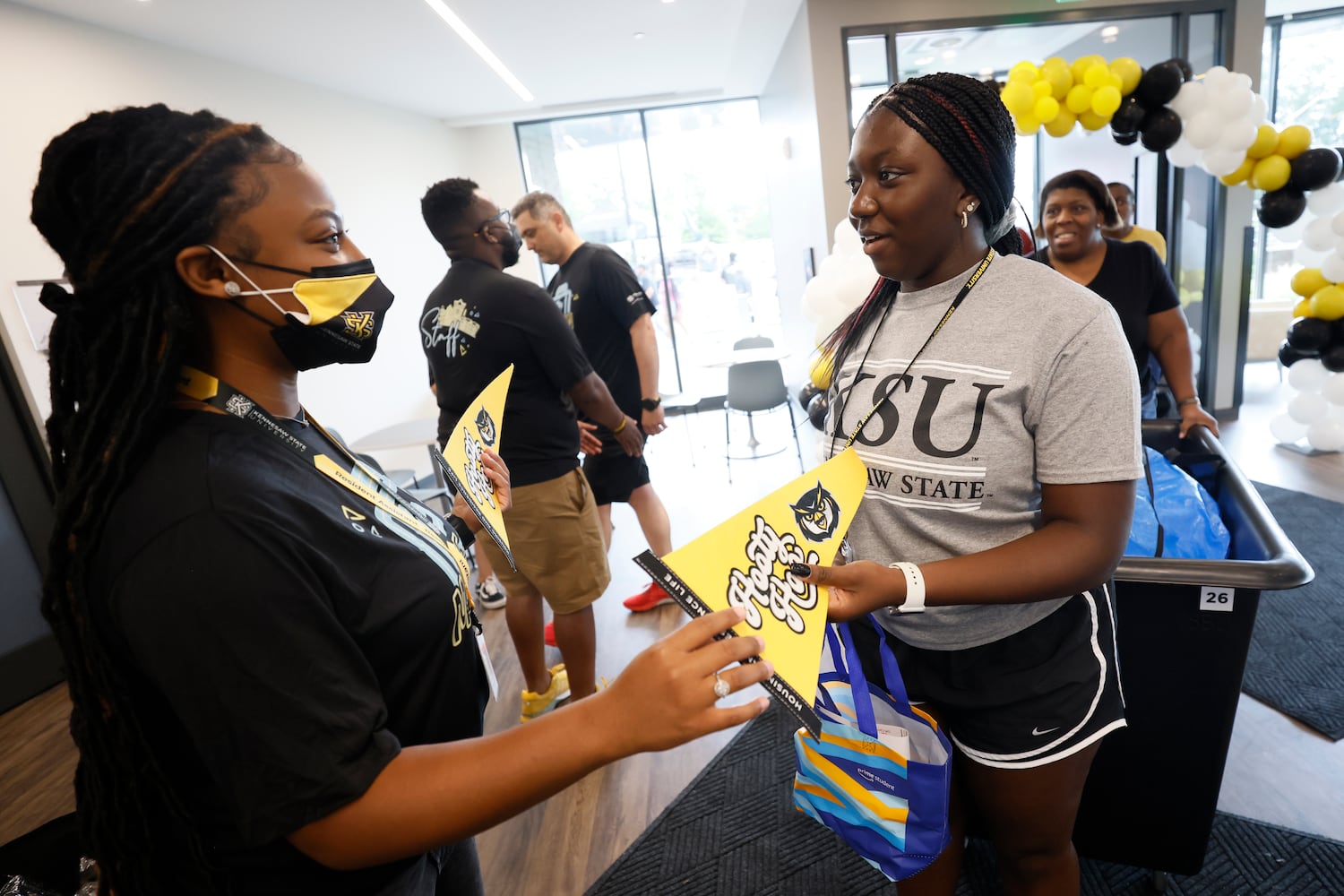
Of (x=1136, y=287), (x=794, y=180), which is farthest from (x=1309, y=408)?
(x=794, y=180)

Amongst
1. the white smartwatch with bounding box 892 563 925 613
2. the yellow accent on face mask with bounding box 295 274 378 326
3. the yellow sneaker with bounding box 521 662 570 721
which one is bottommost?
the yellow sneaker with bounding box 521 662 570 721

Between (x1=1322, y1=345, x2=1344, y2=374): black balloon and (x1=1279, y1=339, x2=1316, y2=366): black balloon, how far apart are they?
A: 2.6 inches

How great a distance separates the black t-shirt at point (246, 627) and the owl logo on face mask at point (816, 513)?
468 millimetres

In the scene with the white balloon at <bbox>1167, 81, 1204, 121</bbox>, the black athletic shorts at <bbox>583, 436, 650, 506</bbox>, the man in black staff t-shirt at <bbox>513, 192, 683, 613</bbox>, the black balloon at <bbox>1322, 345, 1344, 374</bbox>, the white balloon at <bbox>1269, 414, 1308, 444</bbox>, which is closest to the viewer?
the man in black staff t-shirt at <bbox>513, 192, 683, 613</bbox>

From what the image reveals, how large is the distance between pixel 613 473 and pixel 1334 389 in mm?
4163

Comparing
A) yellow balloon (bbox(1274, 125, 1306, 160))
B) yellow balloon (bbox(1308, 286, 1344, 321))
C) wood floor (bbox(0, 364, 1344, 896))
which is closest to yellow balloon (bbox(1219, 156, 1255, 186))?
yellow balloon (bbox(1274, 125, 1306, 160))

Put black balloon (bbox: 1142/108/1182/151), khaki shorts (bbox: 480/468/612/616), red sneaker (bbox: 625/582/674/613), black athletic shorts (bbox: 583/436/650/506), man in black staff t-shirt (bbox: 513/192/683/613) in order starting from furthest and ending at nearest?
1. black balloon (bbox: 1142/108/1182/151)
2. red sneaker (bbox: 625/582/674/613)
3. black athletic shorts (bbox: 583/436/650/506)
4. man in black staff t-shirt (bbox: 513/192/683/613)
5. khaki shorts (bbox: 480/468/612/616)

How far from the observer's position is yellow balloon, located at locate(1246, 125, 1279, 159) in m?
3.52

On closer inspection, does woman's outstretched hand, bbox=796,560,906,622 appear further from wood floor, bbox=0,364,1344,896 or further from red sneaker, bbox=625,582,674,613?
red sneaker, bbox=625,582,674,613

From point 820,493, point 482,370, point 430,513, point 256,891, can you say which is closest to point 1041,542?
point 820,493

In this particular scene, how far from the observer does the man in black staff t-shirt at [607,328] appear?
8.86 feet

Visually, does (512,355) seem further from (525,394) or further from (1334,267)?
(1334,267)

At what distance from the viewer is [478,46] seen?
4.17 m

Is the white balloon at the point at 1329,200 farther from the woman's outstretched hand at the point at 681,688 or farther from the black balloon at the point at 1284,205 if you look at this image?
the woman's outstretched hand at the point at 681,688
